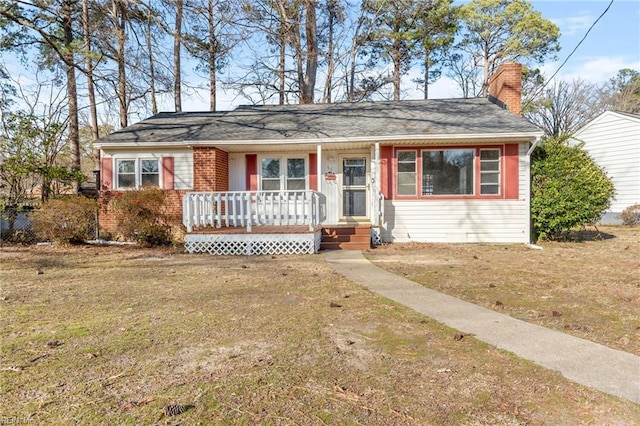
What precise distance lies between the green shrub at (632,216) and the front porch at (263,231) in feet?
41.4

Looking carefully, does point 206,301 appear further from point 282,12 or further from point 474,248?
point 282,12

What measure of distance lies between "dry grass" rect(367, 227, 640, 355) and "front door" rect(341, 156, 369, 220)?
2165 mm

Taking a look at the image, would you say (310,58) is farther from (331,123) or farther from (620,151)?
(620,151)

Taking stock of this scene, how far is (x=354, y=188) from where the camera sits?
1213 centimetres

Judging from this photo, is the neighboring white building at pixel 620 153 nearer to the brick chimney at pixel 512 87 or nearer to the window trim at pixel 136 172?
the brick chimney at pixel 512 87

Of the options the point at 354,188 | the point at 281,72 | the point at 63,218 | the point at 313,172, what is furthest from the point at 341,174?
the point at 281,72

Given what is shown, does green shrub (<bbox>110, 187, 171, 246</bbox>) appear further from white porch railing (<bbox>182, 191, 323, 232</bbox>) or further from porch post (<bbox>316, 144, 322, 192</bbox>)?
porch post (<bbox>316, 144, 322, 192</bbox>)

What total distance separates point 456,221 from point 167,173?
880 centimetres

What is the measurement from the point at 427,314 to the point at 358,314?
76cm

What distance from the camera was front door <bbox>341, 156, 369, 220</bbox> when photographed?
12133mm

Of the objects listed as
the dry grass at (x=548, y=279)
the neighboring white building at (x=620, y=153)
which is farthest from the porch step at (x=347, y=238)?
the neighboring white building at (x=620, y=153)

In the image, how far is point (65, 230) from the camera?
10.3 meters

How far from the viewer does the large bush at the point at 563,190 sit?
33.6 ft

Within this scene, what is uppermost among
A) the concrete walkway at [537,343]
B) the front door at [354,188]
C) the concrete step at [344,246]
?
the front door at [354,188]
